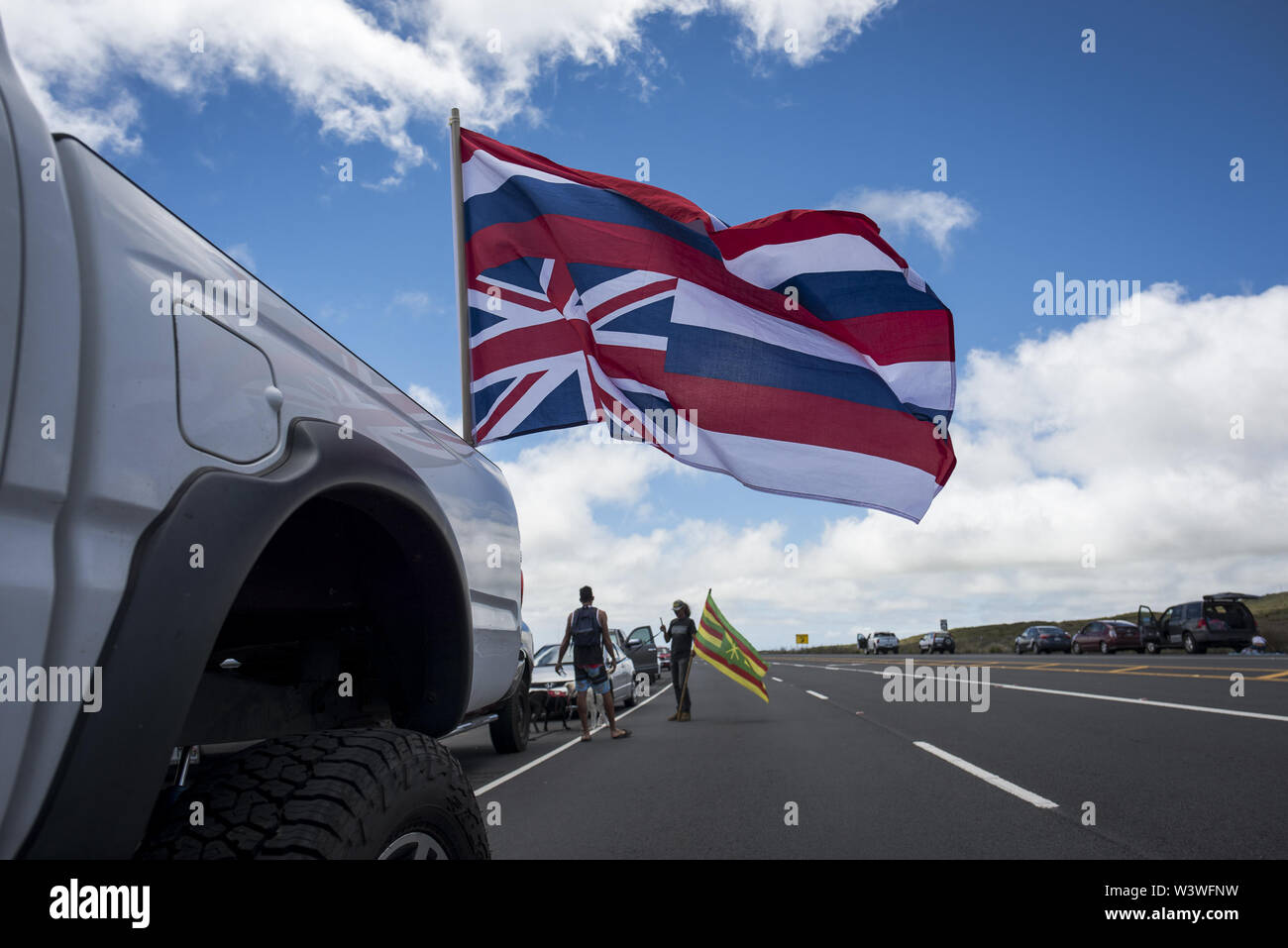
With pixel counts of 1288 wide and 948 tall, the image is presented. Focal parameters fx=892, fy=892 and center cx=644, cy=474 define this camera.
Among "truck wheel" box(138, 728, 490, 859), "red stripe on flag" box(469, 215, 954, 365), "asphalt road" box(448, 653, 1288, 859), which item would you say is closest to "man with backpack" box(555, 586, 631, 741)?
"asphalt road" box(448, 653, 1288, 859)

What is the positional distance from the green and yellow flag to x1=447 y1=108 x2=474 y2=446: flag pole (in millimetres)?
10170

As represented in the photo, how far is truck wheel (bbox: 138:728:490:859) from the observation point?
1756mm

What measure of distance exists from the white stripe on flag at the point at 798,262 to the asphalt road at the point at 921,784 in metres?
3.48

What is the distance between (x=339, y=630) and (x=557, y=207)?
11.5ft

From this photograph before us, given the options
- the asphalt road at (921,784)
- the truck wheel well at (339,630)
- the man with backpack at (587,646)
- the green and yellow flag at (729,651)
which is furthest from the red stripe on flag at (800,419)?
the green and yellow flag at (729,651)

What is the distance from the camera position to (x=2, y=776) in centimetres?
126

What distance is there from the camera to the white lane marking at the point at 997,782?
5930 mm

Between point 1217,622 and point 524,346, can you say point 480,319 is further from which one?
point 1217,622

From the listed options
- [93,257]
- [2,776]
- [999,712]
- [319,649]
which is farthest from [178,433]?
[999,712]

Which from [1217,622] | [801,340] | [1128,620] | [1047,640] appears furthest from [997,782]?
[1128,620]

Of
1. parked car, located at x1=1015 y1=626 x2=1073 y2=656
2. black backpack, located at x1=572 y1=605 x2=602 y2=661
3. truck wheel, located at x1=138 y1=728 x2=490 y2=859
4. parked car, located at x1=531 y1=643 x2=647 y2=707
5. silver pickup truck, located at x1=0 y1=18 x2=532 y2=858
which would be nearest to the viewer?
silver pickup truck, located at x1=0 y1=18 x2=532 y2=858

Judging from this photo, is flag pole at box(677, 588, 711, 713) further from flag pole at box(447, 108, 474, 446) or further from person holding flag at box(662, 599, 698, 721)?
flag pole at box(447, 108, 474, 446)

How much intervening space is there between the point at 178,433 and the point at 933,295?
16.5 feet

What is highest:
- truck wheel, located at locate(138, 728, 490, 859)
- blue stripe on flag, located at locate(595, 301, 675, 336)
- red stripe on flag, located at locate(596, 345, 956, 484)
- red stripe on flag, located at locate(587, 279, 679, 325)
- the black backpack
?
red stripe on flag, located at locate(587, 279, 679, 325)
